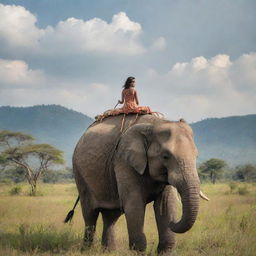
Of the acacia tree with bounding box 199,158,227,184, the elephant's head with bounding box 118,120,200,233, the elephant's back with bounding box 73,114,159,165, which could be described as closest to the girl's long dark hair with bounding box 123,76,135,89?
the elephant's back with bounding box 73,114,159,165

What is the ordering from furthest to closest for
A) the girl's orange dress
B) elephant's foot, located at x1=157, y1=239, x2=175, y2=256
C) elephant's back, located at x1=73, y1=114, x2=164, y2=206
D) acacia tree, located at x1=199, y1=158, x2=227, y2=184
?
acacia tree, located at x1=199, y1=158, x2=227, y2=184, the girl's orange dress, elephant's back, located at x1=73, y1=114, x2=164, y2=206, elephant's foot, located at x1=157, y1=239, x2=175, y2=256

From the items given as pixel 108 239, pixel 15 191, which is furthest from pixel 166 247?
pixel 15 191

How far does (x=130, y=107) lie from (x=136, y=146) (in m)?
1.46

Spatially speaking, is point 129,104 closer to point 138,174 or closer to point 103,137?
point 103,137

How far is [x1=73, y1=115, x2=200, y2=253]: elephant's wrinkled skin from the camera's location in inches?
243

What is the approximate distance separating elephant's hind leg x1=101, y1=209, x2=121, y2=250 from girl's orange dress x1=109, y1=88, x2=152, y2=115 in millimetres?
2023

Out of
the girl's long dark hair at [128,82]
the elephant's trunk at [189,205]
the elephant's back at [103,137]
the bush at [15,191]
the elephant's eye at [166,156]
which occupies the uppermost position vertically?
the girl's long dark hair at [128,82]

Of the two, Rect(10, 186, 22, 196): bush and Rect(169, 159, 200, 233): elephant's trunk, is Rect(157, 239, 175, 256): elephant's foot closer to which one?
Rect(169, 159, 200, 233): elephant's trunk

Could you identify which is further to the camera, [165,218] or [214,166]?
[214,166]

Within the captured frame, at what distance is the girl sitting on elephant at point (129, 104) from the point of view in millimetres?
7994

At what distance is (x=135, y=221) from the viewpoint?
22.3 ft

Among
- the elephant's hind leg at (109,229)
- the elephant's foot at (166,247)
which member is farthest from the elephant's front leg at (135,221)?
the elephant's hind leg at (109,229)

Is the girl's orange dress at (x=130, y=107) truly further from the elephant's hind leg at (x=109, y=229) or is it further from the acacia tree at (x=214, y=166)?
the acacia tree at (x=214, y=166)

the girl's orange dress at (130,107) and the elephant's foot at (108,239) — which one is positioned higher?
the girl's orange dress at (130,107)
